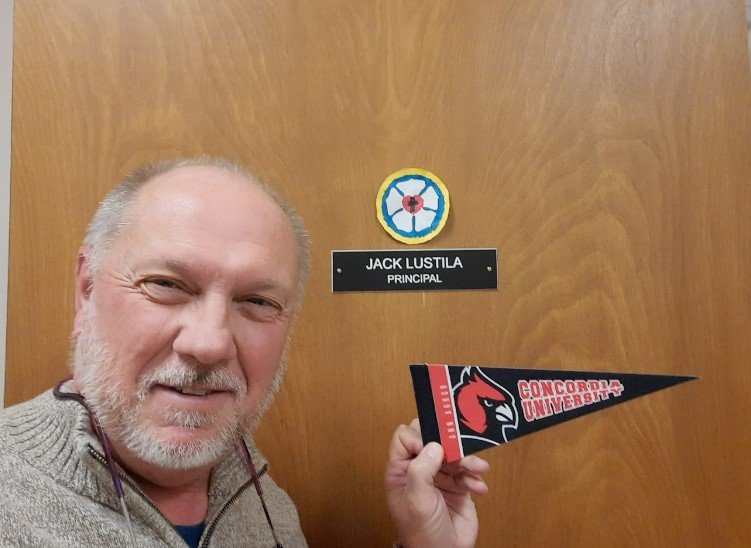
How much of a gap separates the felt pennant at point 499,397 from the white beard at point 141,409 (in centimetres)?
29

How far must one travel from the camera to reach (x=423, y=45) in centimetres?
113

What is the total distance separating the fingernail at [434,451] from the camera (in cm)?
87

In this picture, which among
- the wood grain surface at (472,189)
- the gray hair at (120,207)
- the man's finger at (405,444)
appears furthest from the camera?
the wood grain surface at (472,189)

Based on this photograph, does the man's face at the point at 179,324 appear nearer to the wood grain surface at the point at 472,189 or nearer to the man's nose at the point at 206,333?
the man's nose at the point at 206,333

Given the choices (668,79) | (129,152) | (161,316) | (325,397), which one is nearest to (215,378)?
(161,316)

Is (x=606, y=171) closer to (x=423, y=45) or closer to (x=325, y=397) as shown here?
(x=423, y=45)

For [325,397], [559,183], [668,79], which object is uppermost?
[668,79]

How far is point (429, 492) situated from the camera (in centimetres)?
90

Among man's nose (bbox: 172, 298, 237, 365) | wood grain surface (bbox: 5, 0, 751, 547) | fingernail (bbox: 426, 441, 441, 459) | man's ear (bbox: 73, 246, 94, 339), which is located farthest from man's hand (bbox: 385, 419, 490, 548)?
man's ear (bbox: 73, 246, 94, 339)

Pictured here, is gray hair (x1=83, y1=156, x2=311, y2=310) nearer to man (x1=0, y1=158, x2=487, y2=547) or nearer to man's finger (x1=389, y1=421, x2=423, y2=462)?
man (x1=0, y1=158, x2=487, y2=547)

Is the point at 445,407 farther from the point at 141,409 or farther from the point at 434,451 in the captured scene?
the point at 141,409

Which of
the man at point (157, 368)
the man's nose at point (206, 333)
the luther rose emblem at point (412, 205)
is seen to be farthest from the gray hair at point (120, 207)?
the luther rose emblem at point (412, 205)

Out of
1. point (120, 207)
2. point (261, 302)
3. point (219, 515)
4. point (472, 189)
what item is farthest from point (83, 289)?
point (472, 189)

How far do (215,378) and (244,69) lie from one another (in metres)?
0.64
